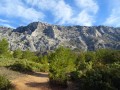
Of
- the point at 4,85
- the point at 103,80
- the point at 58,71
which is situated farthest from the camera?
the point at 58,71

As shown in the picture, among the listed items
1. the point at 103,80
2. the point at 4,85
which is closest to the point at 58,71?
the point at 103,80

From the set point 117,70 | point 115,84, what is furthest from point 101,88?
point 117,70

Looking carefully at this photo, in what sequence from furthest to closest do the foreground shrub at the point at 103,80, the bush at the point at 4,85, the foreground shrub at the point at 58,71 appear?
1. the foreground shrub at the point at 58,71
2. the bush at the point at 4,85
3. the foreground shrub at the point at 103,80

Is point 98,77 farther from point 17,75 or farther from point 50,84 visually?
point 17,75

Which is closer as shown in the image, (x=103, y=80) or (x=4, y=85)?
(x=103, y=80)

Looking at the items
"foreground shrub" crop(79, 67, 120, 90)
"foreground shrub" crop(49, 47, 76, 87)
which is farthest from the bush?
"foreground shrub" crop(79, 67, 120, 90)

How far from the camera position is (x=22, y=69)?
1176 inches

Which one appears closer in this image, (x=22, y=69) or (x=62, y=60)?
(x=62, y=60)

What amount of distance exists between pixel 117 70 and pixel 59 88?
5478 mm

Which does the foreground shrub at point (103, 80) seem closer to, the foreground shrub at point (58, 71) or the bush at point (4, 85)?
the foreground shrub at point (58, 71)

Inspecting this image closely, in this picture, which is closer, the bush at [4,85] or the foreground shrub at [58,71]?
the bush at [4,85]

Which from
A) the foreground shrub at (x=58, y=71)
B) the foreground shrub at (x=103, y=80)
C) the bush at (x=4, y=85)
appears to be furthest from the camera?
the foreground shrub at (x=58, y=71)

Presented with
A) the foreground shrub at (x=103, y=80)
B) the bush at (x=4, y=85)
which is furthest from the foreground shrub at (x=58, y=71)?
the bush at (x=4, y=85)

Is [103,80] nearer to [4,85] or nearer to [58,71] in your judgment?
[58,71]
